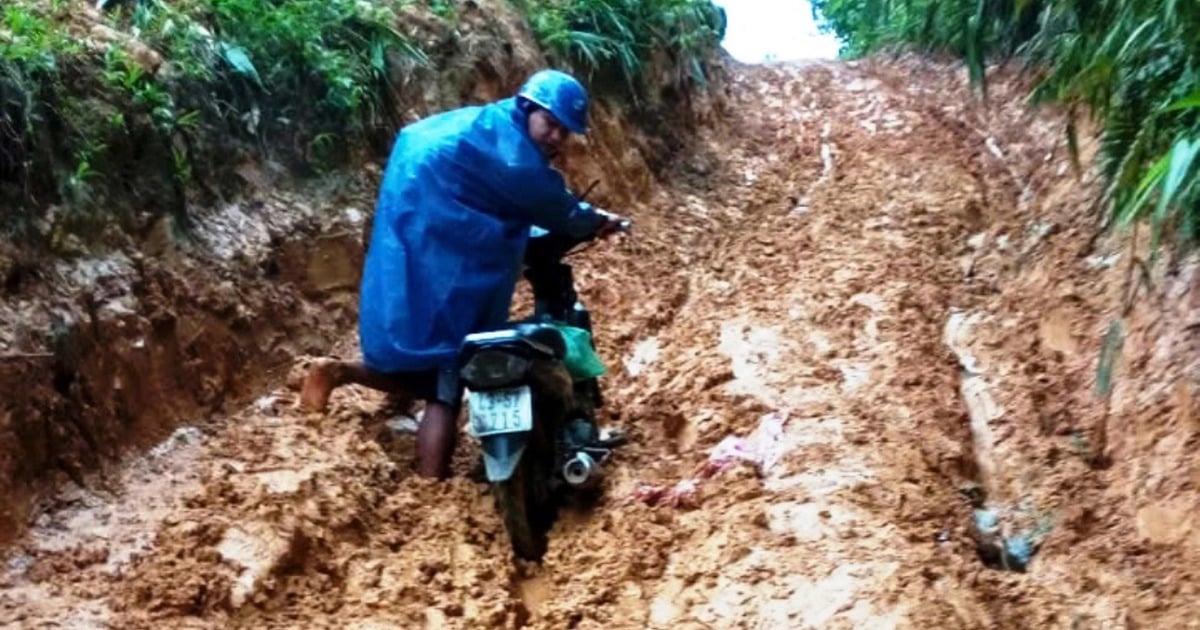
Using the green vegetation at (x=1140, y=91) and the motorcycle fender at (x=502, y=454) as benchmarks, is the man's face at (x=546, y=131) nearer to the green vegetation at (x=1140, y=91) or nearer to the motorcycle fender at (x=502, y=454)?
the motorcycle fender at (x=502, y=454)

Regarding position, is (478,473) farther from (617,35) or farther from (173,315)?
(617,35)

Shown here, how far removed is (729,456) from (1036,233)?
2418 mm

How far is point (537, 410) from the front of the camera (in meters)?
4.03

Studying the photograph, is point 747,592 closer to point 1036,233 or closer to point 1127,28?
point 1127,28

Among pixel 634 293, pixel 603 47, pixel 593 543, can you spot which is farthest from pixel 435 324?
pixel 603 47

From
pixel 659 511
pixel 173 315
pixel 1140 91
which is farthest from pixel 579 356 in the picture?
pixel 1140 91

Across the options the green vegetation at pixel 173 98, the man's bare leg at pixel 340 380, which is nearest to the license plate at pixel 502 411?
the man's bare leg at pixel 340 380

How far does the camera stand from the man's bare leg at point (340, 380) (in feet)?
13.6

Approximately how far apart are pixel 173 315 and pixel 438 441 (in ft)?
3.21

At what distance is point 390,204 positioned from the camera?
416cm

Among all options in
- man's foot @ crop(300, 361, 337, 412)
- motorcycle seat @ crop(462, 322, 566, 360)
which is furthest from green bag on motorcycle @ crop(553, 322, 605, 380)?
man's foot @ crop(300, 361, 337, 412)

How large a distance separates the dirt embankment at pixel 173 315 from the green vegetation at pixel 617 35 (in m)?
1.22

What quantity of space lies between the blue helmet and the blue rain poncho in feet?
0.37

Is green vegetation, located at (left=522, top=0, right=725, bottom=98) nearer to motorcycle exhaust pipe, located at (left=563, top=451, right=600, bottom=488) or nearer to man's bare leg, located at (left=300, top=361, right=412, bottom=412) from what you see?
man's bare leg, located at (left=300, top=361, right=412, bottom=412)
